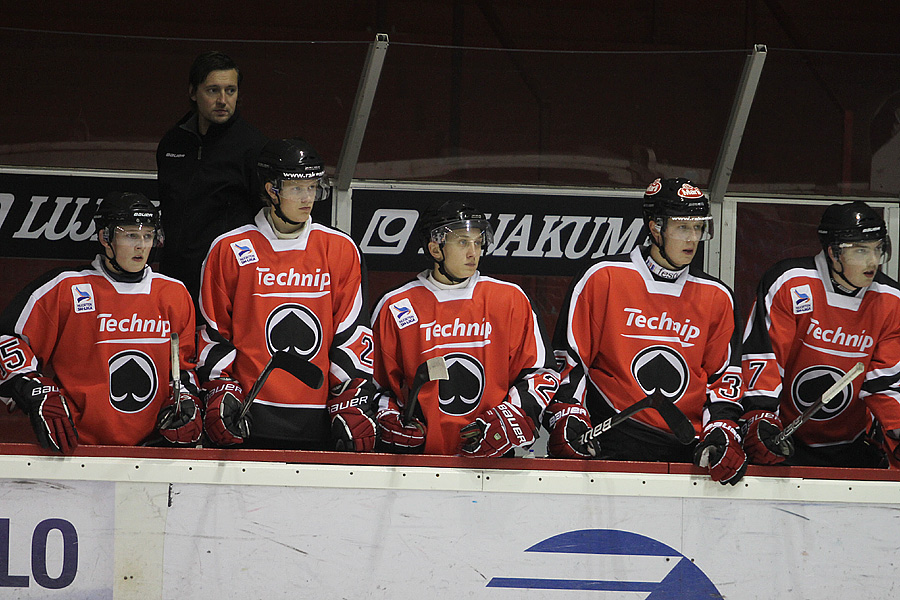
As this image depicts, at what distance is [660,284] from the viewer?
2943 mm

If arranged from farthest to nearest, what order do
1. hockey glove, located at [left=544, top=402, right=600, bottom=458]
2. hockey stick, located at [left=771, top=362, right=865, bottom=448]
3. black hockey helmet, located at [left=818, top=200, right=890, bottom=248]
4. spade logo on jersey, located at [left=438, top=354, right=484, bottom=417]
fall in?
1. black hockey helmet, located at [left=818, top=200, right=890, bottom=248]
2. spade logo on jersey, located at [left=438, top=354, right=484, bottom=417]
3. hockey glove, located at [left=544, top=402, right=600, bottom=458]
4. hockey stick, located at [left=771, top=362, right=865, bottom=448]

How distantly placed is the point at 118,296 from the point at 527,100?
225 cm

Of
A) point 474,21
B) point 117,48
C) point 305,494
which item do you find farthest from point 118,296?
point 474,21

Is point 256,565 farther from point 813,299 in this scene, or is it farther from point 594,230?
point 594,230

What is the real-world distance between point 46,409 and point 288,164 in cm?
88

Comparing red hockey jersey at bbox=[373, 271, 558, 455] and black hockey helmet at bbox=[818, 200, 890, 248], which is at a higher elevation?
black hockey helmet at bbox=[818, 200, 890, 248]

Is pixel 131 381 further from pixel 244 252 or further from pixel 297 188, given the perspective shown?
pixel 297 188

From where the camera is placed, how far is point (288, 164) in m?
2.79

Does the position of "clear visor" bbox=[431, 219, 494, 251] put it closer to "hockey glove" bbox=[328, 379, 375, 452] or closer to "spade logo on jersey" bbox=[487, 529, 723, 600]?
"hockey glove" bbox=[328, 379, 375, 452]

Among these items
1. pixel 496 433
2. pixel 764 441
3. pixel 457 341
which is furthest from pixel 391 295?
pixel 764 441

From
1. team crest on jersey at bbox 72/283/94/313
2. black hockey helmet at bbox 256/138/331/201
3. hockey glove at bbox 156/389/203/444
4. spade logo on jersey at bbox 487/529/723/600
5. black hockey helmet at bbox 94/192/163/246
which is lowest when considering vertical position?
spade logo on jersey at bbox 487/529/723/600

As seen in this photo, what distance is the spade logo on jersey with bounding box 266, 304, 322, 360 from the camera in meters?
2.78

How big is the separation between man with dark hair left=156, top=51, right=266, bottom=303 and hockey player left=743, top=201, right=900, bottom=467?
1549 millimetres

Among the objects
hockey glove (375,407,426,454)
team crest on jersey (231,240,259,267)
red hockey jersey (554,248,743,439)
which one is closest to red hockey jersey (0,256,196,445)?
team crest on jersey (231,240,259,267)
